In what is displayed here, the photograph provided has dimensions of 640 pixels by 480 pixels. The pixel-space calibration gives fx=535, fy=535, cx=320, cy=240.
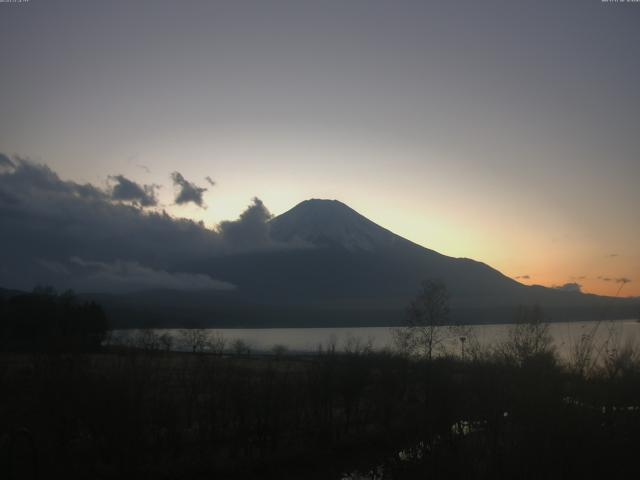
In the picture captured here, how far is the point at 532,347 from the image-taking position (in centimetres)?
1734

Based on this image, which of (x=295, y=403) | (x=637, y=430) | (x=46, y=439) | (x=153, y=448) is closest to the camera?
(x=637, y=430)

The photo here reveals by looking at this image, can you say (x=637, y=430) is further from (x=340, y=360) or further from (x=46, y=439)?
(x=340, y=360)

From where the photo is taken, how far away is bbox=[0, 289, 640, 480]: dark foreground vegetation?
894 centimetres

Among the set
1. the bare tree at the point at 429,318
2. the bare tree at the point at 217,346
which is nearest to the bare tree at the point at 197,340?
the bare tree at the point at 217,346

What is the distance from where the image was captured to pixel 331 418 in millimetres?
21125

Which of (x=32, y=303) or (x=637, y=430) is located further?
(x=32, y=303)

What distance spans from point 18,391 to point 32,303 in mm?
45827

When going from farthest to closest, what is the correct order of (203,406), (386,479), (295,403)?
(295,403) < (203,406) < (386,479)

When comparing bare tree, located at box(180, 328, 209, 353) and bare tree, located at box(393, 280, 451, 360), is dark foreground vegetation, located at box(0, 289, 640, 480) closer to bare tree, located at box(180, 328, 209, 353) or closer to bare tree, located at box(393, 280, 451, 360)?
bare tree, located at box(393, 280, 451, 360)

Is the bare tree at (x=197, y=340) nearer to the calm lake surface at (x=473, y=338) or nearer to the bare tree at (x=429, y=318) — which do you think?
the calm lake surface at (x=473, y=338)

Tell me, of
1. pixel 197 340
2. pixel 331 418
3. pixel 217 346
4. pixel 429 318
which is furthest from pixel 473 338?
pixel 197 340

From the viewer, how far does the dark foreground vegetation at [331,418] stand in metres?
8.94

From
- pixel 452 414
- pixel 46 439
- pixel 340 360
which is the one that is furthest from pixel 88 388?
pixel 340 360

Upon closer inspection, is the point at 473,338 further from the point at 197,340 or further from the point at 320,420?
the point at 197,340
